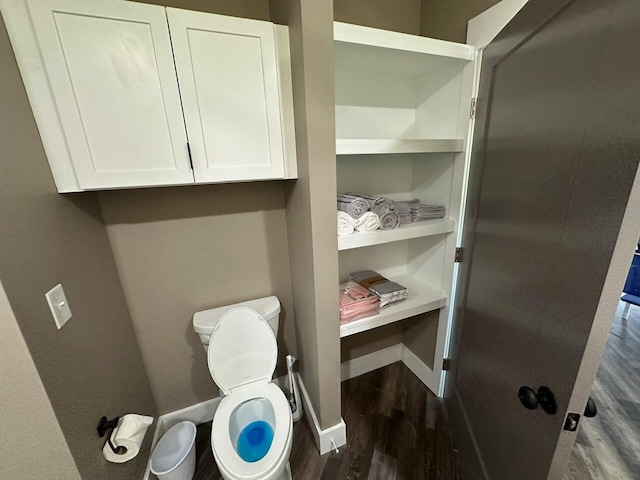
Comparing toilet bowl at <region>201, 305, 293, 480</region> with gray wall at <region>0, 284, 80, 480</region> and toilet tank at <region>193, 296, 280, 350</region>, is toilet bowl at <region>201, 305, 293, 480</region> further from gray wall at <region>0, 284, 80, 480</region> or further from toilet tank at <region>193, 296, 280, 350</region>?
gray wall at <region>0, 284, 80, 480</region>

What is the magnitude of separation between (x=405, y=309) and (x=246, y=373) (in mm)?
994

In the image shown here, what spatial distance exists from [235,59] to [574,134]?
3.78 feet

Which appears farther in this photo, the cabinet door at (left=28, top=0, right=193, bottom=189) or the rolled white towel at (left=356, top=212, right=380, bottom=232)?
the rolled white towel at (left=356, top=212, right=380, bottom=232)

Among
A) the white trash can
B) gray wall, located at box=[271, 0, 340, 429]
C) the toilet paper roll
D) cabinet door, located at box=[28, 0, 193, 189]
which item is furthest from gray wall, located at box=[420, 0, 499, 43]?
the white trash can

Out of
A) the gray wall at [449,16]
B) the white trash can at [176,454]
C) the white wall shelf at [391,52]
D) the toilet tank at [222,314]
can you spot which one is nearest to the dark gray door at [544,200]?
the white wall shelf at [391,52]

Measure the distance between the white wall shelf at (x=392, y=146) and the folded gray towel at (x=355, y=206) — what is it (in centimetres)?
26

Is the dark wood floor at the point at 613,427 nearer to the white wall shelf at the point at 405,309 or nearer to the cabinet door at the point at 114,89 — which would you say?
the white wall shelf at the point at 405,309

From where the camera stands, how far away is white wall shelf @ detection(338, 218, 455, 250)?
1.29 m

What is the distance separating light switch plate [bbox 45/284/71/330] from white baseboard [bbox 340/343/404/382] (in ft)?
5.43

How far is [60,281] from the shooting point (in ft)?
2.89

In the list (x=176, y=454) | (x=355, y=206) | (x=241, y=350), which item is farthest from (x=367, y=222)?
(x=176, y=454)

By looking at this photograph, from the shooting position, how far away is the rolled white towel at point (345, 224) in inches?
50.9

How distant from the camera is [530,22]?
81cm

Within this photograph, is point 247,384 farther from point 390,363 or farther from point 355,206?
point 390,363
